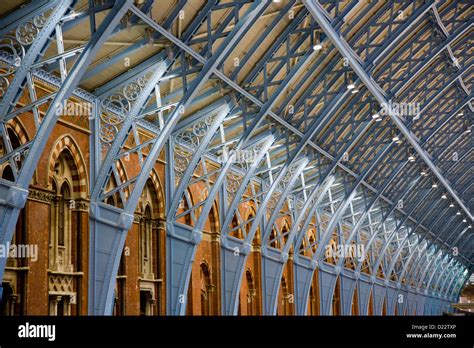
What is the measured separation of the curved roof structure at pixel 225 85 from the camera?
19.4 meters

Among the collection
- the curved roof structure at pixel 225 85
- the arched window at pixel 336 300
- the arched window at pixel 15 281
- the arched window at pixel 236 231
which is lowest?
the arched window at pixel 15 281

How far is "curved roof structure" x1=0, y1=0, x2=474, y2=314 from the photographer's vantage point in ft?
63.6

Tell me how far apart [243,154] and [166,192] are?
184 inches

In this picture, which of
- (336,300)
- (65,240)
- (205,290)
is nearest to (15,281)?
(65,240)

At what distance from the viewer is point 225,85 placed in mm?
26797

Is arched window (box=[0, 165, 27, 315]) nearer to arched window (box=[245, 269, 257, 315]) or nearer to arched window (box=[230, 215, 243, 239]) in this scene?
arched window (box=[230, 215, 243, 239])

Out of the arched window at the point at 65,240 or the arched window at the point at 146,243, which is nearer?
the arched window at the point at 65,240

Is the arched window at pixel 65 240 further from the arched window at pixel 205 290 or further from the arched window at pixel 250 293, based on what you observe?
the arched window at pixel 250 293

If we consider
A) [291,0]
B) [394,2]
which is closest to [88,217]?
[291,0]

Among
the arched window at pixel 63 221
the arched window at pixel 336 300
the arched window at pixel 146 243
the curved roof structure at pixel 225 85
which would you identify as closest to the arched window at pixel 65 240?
the arched window at pixel 63 221

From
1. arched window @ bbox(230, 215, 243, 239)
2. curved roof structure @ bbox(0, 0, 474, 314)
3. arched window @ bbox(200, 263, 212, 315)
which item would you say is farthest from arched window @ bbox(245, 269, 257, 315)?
arched window @ bbox(200, 263, 212, 315)

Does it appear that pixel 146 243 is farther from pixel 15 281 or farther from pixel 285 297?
pixel 285 297
